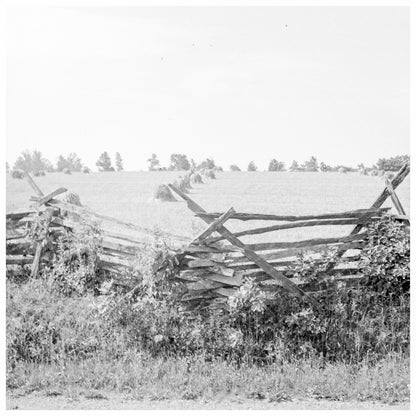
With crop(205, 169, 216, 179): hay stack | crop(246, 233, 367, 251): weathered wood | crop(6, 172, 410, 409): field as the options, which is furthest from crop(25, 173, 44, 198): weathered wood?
crop(205, 169, 216, 179): hay stack

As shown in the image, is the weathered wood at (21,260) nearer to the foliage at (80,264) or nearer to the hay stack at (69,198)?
the foliage at (80,264)

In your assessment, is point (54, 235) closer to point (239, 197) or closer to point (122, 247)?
point (122, 247)

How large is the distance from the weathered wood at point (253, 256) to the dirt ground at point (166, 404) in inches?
57.7

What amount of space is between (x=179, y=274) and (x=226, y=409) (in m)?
1.85

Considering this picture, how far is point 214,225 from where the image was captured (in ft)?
19.8

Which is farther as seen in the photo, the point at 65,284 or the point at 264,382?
the point at 65,284

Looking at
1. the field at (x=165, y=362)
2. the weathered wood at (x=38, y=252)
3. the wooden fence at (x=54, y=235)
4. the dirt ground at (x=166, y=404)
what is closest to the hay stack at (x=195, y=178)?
the wooden fence at (x=54, y=235)

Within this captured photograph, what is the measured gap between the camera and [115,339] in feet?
20.4

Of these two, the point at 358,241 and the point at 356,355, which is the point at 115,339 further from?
the point at 358,241

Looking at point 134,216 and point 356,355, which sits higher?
point 134,216

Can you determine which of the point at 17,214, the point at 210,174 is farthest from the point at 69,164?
the point at 17,214

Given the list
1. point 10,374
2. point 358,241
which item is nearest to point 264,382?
point 358,241

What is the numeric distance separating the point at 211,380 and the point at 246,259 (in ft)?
5.36

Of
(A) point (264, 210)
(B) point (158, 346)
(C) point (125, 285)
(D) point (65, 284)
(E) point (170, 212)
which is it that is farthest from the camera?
(A) point (264, 210)
